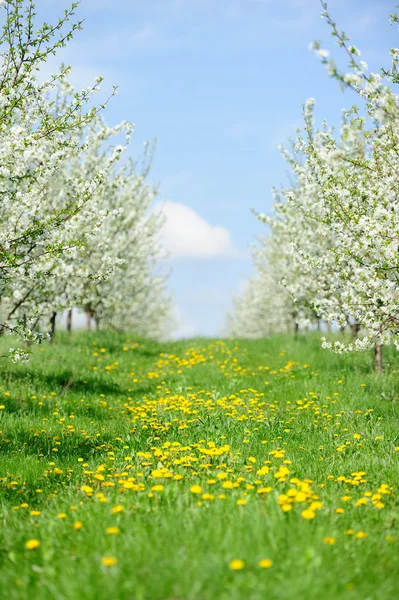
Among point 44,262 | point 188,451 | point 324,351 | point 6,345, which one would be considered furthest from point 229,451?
point 6,345

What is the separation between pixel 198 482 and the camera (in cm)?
534

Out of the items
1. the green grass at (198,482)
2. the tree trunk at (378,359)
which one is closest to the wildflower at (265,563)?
the green grass at (198,482)

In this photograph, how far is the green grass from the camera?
3.50m

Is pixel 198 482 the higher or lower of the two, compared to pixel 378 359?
lower

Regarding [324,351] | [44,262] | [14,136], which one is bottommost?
[324,351]

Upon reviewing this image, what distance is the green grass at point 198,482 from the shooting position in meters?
3.50

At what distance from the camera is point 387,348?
14.6 m

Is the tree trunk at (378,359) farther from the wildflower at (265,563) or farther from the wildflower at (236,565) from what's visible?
the wildflower at (236,565)

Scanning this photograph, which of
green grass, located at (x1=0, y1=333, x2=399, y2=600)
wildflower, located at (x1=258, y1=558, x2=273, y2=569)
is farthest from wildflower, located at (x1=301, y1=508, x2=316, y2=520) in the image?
wildflower, located at (x1=258, y1=558, x2=273, y2=569)

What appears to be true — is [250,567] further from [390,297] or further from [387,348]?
[387,348]

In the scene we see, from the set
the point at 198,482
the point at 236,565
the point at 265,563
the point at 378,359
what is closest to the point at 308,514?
the point at 265,563

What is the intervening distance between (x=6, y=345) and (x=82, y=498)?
11384mm

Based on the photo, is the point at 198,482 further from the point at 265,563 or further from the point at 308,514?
the point at 265,563

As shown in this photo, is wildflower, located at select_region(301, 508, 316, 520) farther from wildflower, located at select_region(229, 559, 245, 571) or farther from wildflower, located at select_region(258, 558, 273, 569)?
wildflower, located at select_region(229, 559, 245, 571)
